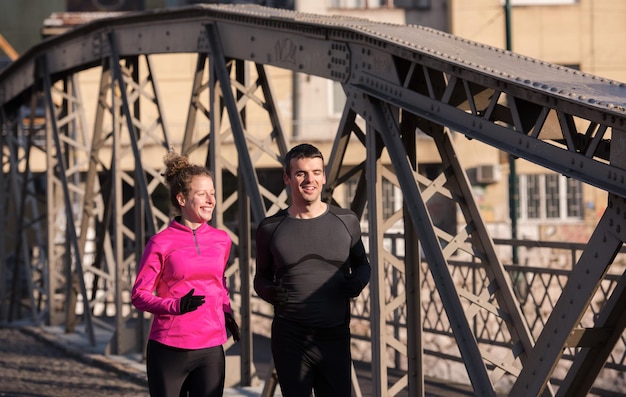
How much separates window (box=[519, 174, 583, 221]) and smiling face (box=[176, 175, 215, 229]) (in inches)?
1403

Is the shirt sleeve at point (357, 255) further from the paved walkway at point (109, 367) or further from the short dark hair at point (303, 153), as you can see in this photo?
the paved walkway at point (109, 367)

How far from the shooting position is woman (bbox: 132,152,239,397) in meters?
7.11

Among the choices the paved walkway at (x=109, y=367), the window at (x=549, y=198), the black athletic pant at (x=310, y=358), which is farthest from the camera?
the window at (x=549, y=198)

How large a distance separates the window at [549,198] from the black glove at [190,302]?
118ft

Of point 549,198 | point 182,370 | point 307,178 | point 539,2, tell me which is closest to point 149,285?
point 182,370

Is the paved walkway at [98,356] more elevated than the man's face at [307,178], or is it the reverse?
the man's face at [307,178]

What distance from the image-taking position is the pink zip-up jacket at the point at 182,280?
7.09 m

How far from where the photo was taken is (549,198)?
42.5 meters

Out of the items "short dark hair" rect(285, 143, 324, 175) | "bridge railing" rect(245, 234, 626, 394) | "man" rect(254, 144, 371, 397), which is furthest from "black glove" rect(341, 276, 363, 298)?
"bridge railing" rect(245, 234, 626, 394)

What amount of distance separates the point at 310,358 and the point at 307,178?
36.3 inches

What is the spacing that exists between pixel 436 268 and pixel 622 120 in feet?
7.36

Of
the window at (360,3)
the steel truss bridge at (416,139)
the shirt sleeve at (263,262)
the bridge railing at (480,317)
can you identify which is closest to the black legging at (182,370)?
the shirt sleeve at (263,262)

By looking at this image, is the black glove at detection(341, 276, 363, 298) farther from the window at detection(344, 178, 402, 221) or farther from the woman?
the window at detection(344, 178, 402, 221)

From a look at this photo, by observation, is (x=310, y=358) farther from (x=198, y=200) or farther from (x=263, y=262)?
(x=198, y=200)
